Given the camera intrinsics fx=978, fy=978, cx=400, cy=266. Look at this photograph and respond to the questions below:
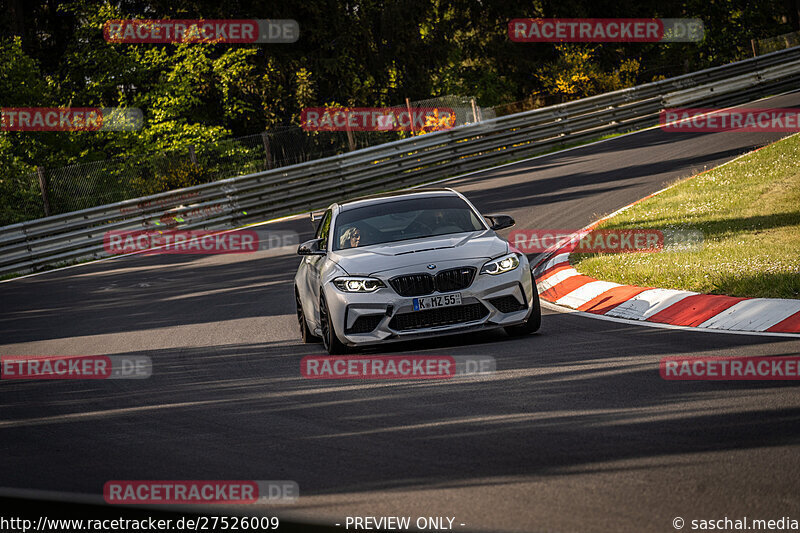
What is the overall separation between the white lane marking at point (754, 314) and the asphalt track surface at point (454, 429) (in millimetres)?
336

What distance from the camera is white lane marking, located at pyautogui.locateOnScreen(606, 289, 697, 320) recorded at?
9.81m

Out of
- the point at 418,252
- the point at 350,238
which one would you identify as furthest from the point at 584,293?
the point at 350,238

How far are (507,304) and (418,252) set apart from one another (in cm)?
102

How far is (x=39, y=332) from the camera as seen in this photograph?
47.1 ft

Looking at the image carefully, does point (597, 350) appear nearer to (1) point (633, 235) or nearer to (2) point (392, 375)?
(2) point (392, 375)

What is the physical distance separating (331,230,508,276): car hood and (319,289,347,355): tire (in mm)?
460

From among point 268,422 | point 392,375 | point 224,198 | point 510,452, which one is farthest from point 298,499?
point 224,198

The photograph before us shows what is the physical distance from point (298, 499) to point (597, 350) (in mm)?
4040

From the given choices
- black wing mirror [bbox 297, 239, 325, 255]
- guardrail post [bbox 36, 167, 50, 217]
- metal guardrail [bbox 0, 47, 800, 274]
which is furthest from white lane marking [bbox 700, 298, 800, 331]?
guardrail post [bbox 36, 167, 50, 217]

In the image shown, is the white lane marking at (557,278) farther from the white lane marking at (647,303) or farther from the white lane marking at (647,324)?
the white lane marking at (647,303)

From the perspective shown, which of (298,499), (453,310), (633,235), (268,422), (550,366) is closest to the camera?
(298,499)

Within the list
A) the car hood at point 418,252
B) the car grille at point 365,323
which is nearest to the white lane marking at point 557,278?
the car hood at point 418,252

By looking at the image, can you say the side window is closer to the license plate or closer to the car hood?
the car hood

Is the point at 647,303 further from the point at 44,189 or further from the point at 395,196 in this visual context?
the point at 44,189
